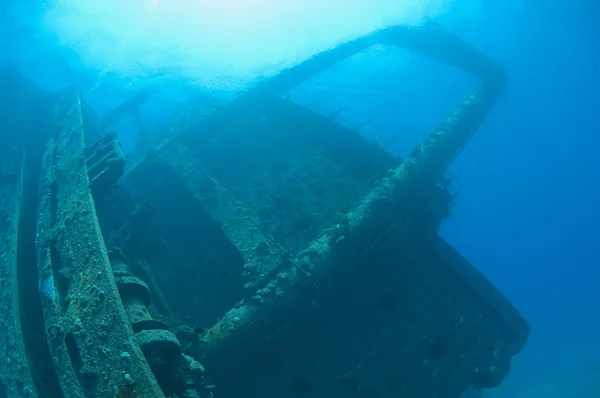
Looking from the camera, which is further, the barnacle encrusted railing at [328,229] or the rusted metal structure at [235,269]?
the barnacle encrusted railing at [328,229]

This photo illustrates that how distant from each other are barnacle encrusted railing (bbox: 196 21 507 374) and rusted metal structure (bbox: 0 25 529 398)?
0.03 m

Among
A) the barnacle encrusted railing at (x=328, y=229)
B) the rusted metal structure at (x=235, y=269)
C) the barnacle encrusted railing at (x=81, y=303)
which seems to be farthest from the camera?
the barnacle encrusted railing at (x=328, y=229)

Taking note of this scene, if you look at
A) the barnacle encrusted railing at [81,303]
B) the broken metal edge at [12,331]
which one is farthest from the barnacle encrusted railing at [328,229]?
the broken metal edge at [12,331]

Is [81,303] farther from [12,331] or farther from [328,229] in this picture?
[328,229]

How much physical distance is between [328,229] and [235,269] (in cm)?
191

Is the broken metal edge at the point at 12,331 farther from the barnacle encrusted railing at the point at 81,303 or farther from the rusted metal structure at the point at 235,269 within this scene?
the barnacle encrusted railing at the point at 81,303

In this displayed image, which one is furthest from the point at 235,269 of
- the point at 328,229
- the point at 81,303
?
the point at 81,303

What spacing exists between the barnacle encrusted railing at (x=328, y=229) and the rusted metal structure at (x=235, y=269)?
3cm

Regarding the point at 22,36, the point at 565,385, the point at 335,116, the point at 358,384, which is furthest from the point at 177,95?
the point at 565,385

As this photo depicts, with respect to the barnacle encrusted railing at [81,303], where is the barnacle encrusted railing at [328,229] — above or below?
above

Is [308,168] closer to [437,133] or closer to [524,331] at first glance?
[437,133]

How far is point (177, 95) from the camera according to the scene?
118 feet

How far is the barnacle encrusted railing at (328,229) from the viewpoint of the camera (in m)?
3.97

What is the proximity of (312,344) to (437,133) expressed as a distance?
4.45 m
